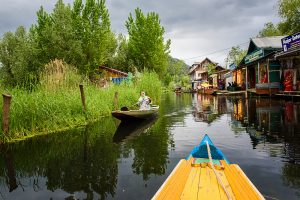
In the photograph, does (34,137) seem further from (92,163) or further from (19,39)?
(19,39)

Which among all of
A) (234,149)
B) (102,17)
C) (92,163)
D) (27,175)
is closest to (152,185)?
(92,163)

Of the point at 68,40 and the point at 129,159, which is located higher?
the point at 68,40

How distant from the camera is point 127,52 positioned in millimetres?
52625

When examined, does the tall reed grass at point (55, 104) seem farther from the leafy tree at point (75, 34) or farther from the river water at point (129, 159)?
the leafy tree at point (75, 34)

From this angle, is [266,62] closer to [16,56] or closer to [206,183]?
[206,183]

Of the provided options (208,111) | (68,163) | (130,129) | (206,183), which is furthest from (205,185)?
(208,111)

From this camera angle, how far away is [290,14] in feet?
143

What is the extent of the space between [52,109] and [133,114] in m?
3.51

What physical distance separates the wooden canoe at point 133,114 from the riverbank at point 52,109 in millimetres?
1879

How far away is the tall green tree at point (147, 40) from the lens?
45781 millimetres

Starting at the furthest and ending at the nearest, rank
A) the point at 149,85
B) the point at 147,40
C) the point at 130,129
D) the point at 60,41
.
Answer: the point at 147,40 < the point at 60,41 < the point at 149,85 < the point at 130,129

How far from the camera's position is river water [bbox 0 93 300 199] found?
5.48 meters

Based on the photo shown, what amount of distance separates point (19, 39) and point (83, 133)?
42.1 meters

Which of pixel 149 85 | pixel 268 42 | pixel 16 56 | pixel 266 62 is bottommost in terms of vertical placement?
pixel 149 85
